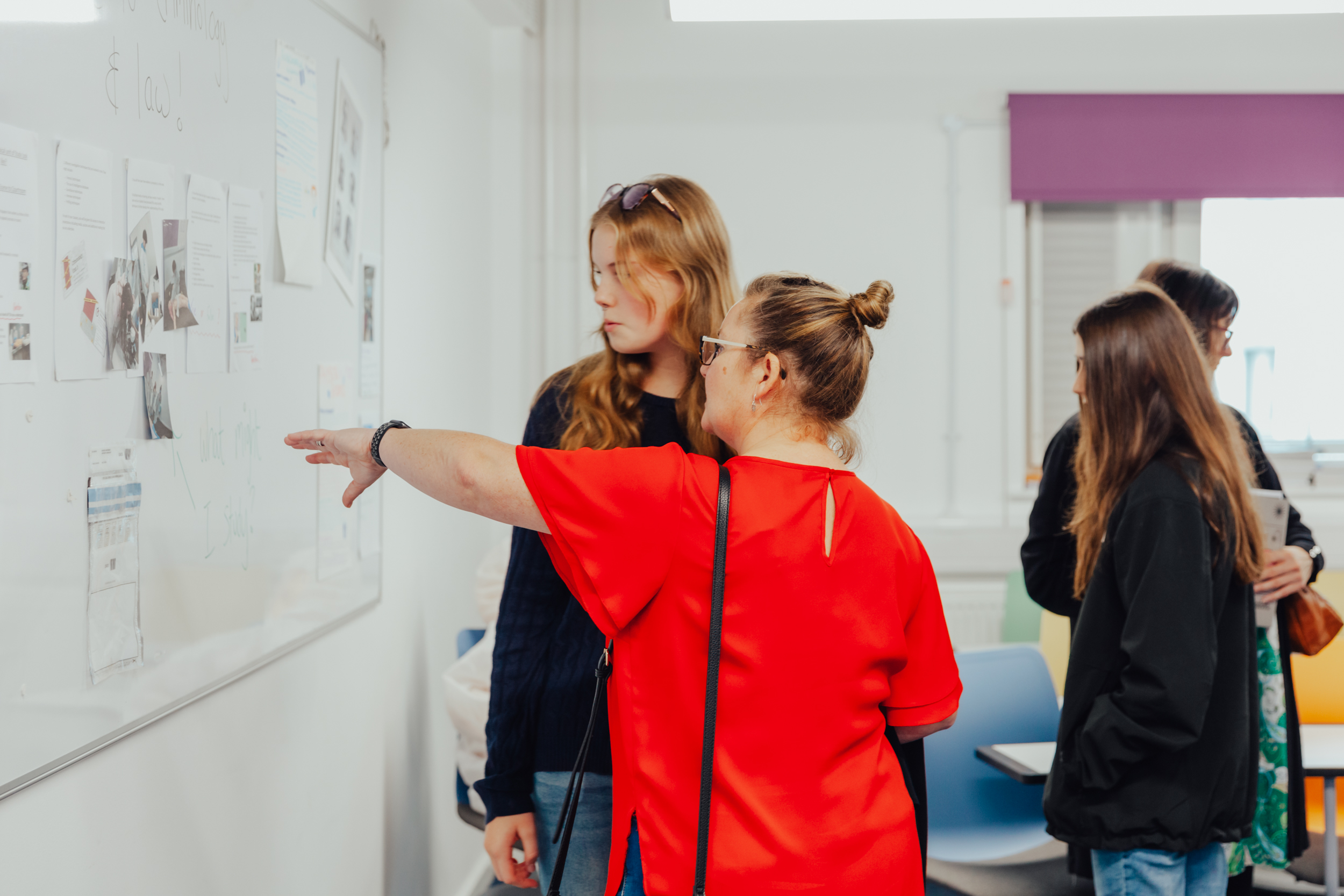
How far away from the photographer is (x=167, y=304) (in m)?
1.37

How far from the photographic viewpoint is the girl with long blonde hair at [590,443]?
140 centimetres

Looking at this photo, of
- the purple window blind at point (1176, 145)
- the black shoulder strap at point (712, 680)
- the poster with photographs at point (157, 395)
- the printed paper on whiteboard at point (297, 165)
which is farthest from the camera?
the purple window blind at point (1176, 145)

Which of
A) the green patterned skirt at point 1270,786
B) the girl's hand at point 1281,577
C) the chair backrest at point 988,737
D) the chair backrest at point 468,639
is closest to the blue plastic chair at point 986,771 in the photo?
the chair backrest at point 988,737

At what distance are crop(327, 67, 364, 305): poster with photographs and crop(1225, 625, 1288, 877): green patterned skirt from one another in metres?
1.85

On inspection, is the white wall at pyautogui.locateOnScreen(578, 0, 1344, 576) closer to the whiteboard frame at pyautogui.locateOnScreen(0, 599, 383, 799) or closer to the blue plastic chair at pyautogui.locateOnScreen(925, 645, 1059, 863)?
the blue plastic chair at pyautogui.locateOnScreen(925, 645, 1059, 863)

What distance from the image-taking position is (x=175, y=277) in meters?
1.38

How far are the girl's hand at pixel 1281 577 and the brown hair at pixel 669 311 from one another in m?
1.11

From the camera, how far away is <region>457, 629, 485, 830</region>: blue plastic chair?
235 centimetres

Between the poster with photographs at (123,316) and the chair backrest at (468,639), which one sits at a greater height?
the poster with photographs at (123,316)

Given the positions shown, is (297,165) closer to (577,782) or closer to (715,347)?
(715,347)

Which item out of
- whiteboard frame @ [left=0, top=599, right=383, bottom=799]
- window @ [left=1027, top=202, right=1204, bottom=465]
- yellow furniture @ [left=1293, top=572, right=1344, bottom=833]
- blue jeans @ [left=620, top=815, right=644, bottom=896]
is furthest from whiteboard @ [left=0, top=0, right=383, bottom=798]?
yellow furniture @ [left=1293, top=572, right=1344, bottom=833]

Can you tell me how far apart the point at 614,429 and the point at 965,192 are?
9.09 feet

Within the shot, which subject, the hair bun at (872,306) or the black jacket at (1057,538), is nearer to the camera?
the hair bun at (872,306)

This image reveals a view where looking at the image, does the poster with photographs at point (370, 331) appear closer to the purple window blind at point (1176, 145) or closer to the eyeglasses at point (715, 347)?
the eyeglasses at point (715, 347)
